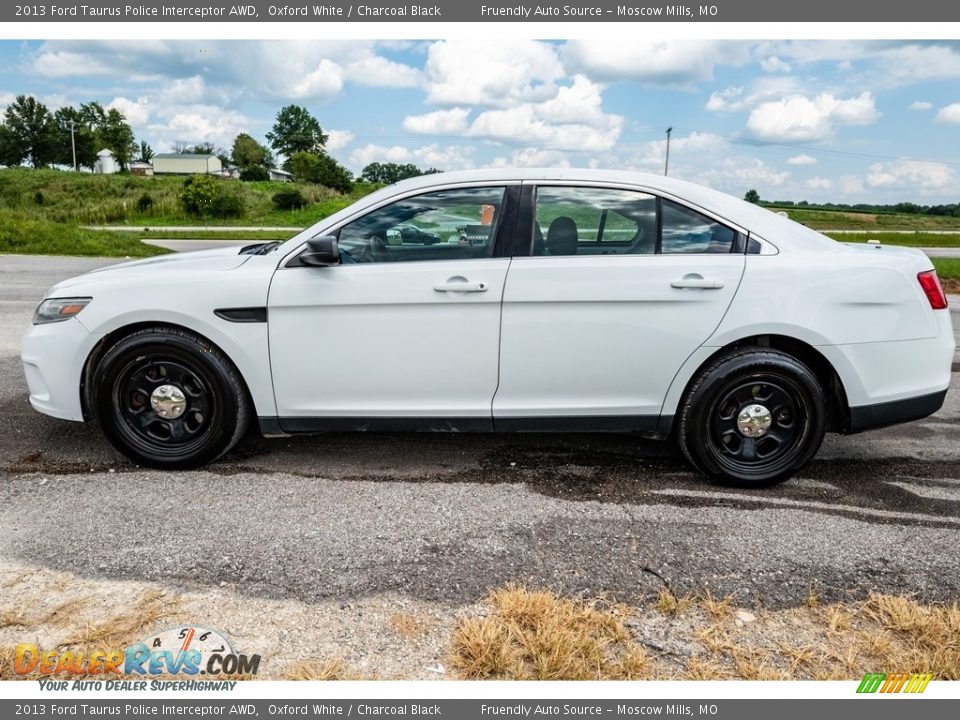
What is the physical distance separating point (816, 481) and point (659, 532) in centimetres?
130

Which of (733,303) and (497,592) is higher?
(733,303)

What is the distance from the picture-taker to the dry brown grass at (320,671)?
236cm

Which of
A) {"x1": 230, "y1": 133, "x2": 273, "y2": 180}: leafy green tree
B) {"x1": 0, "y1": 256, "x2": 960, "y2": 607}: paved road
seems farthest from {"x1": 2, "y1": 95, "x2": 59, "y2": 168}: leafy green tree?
{"x1": 0, "y1": 256, "x2": 960, "y2": 607}: paved road

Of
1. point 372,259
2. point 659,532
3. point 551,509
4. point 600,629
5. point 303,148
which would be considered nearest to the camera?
point 600,629

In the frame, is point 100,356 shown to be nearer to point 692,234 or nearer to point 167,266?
point 167,266

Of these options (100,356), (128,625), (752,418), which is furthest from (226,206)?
(128,625)

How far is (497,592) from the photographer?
2.89 meters

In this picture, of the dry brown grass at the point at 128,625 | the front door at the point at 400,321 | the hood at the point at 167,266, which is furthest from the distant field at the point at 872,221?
the dry brown grass at the point at 128,625

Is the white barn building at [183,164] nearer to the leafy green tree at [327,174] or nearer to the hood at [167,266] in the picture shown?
the leafy green tree at [327,174]

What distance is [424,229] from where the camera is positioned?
4.03m

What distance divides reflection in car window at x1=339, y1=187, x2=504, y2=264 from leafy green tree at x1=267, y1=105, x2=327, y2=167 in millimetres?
99734

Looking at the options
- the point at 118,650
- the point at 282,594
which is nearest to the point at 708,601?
the point at 282,594

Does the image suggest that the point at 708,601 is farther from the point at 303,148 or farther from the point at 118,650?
the point at 303,148

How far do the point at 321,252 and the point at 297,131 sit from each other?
337 feet
